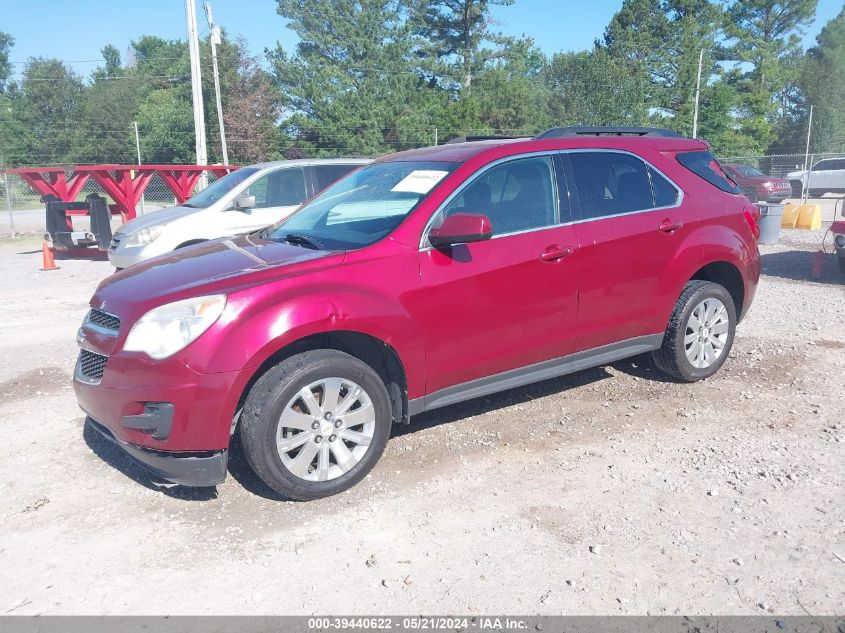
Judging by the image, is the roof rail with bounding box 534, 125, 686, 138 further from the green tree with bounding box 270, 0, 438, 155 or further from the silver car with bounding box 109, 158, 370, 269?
the green tree with bounding box 270, 0, 438, 155

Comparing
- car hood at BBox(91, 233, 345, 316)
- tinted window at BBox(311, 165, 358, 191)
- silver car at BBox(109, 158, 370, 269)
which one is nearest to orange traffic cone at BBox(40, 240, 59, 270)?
silver car at BBox(109, 158, 370, 269)

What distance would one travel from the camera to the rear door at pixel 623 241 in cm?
468

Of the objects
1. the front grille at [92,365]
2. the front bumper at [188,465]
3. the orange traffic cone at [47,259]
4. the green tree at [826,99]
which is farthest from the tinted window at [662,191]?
the green tree at [826,99]

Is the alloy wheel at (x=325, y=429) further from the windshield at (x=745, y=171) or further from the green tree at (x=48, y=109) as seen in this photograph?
the green tree at (x=48, y=109)

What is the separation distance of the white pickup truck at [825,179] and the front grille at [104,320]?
97.9ft

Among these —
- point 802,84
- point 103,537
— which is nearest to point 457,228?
point 103,537

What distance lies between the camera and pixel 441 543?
3.37m

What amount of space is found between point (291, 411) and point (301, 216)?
1.83 metres

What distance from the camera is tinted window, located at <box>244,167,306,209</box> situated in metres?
9.47

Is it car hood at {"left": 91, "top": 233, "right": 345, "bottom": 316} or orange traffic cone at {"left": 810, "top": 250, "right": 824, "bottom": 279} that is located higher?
car hood at {"left": 91, "top": 233, "right": 345, "bottom": 316}

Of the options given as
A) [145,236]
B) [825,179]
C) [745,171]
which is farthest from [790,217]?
[145,236]

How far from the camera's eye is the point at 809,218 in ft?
56.3

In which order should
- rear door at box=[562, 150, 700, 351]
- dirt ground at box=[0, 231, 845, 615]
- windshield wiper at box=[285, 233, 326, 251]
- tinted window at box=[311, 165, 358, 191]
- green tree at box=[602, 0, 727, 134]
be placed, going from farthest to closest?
green tree at box=[602, 0, 727, 134] < tinted window at box=[311, 165, 358, 191] < rear door at box=[562, 150, 700, 351] < windshield wiper at box=[285, 233, 326, 251] < dirt ground at box=[0, 231, 845, 615]

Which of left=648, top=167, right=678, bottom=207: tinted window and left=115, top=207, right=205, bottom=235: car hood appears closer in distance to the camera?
left=648, top=167, right=678, bottom=207: tinted window
